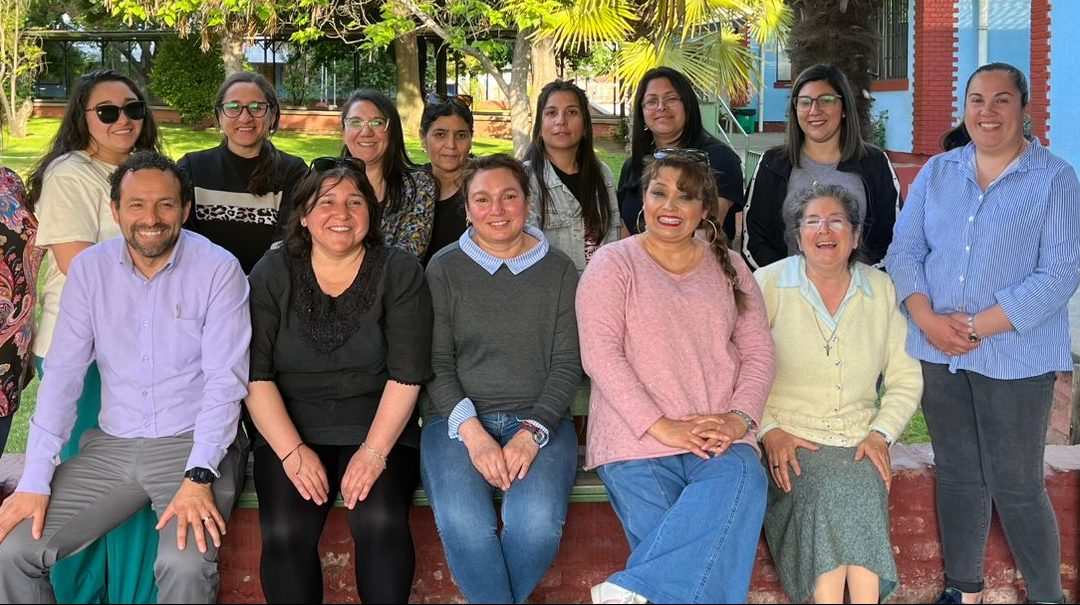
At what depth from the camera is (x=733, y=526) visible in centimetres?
337

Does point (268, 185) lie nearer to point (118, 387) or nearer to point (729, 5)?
point (118, 387)

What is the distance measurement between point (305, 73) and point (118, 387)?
2348cm

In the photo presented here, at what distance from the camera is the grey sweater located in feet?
12.4

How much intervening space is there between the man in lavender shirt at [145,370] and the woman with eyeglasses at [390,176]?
3.04 ft

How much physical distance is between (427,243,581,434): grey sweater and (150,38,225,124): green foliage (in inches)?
860

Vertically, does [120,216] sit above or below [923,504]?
above

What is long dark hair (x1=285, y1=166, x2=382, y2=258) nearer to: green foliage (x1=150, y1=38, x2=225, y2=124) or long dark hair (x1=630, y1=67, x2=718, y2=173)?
long dark hair (x1=630, y1=67, x2=718, y2=173)

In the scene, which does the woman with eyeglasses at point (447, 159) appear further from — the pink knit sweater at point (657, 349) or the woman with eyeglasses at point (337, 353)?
the pink knit sweater at point (657, 349)

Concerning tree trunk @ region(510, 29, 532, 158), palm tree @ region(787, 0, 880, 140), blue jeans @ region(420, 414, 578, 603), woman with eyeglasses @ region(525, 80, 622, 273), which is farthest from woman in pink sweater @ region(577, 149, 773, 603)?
tree trunk @ region(510, 29, 532, 158)

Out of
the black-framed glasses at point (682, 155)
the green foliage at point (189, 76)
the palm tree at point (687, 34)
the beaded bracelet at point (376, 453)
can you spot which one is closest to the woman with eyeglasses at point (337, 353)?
the beaded bracelet at point (376, 453)

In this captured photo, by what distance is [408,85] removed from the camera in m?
23.5

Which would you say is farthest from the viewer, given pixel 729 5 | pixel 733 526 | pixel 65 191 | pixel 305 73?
pixel 305 73

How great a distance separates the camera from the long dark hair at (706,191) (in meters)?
3.72

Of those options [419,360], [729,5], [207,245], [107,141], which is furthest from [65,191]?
[729,5]
